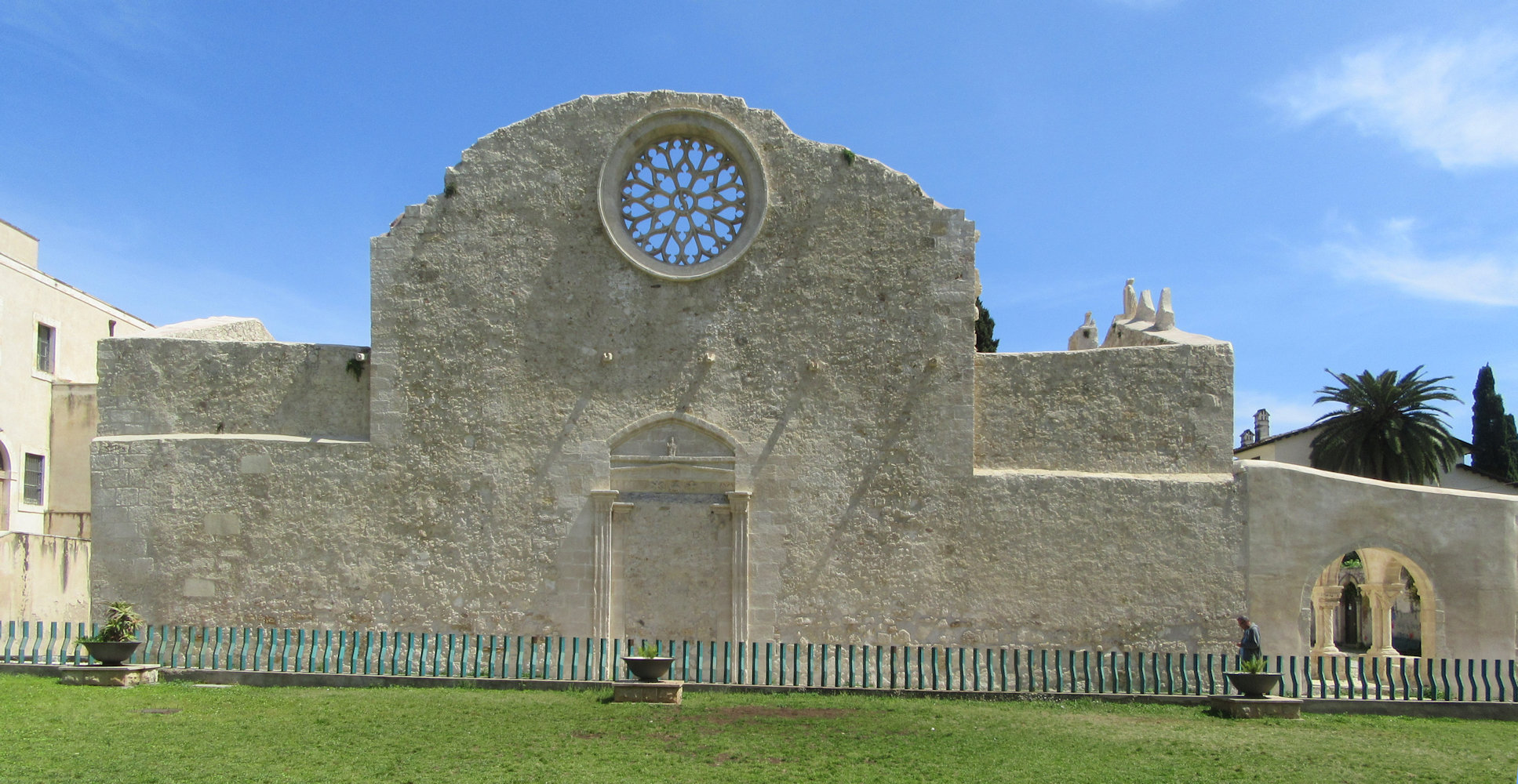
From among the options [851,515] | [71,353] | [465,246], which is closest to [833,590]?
[851,515]

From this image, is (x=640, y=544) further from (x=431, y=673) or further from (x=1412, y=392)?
(x=1412, y=392)

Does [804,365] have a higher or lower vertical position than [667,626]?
higher

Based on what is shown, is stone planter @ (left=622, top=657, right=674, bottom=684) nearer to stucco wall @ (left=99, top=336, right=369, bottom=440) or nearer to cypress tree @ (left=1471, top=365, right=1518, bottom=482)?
stucco wall @ (left=99, top=336, right=369, bottom=440)

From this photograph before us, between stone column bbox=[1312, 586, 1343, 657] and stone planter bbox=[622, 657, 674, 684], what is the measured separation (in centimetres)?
1325

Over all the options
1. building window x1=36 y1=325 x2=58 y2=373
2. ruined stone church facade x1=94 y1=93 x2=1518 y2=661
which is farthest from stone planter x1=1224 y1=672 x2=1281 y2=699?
building window x1=36 y1=325 x2=58 y2=373

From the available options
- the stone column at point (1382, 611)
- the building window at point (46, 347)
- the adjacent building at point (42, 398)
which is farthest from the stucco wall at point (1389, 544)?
the building window at point (46, 347)

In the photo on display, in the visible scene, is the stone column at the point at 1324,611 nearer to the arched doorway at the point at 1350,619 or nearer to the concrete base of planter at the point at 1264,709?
the concrete base of planter at the point at 1264,709

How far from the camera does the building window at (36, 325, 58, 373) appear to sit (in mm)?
24094

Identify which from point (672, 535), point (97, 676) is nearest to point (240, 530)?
point (97, 676)

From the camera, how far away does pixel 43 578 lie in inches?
745

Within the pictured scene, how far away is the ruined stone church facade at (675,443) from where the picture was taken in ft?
50.6

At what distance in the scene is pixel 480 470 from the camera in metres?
15.7

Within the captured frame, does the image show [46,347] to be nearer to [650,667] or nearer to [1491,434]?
[650,667]

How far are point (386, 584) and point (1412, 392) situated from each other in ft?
83.0
